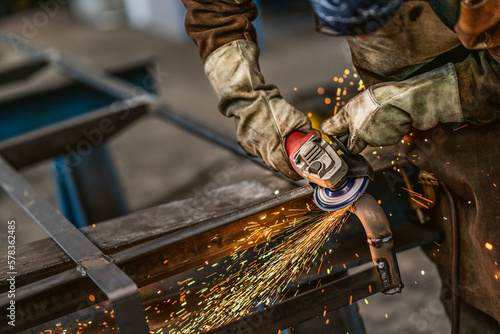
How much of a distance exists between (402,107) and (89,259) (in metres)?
0.90

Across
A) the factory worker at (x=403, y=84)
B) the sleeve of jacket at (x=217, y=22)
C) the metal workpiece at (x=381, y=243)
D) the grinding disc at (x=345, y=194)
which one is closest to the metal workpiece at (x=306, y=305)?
the metal workpiece at (x=381, y=243)

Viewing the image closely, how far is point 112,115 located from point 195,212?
1.32 metres

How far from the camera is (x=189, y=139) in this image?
5621mm

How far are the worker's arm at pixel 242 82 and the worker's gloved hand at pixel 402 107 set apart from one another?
218 millimetres

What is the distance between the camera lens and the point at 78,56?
8.67 m

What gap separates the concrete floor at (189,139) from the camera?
9.74 feet

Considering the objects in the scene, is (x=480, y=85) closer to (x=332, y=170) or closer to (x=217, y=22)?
(x=332, y=170)

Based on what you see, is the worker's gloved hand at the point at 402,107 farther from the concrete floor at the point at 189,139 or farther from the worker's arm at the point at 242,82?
the concrete floor at the point at 189,139

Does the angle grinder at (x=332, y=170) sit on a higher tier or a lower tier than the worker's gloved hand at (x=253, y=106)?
lower

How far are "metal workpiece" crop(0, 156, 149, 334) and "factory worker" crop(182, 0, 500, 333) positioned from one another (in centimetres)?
57

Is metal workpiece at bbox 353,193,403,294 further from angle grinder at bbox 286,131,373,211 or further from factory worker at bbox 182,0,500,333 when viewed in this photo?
factory worker at bbox 182,0,500,333

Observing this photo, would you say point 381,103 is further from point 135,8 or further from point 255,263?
point 135,8

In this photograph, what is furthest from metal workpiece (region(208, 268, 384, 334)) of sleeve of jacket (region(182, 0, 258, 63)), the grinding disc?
sleeve of jacket (region(182, 0, 258, 63))

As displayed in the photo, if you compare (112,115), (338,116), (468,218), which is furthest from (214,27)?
(112,115)
